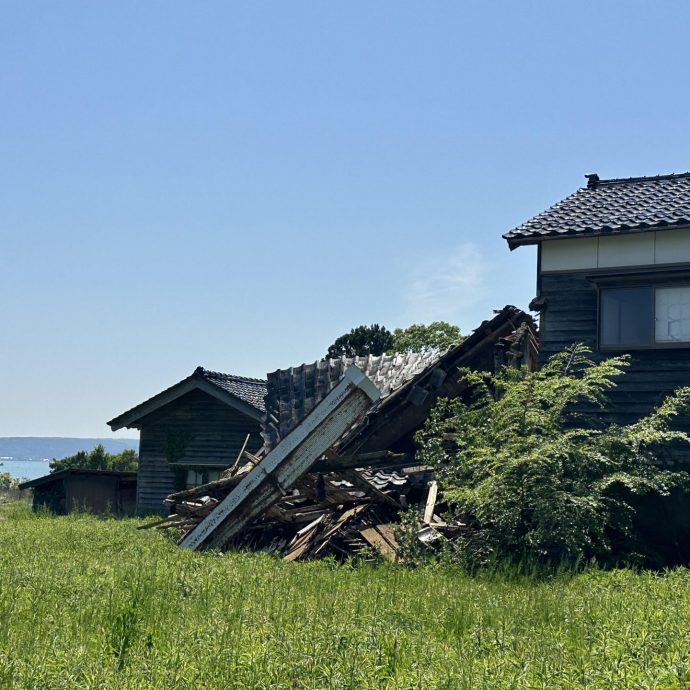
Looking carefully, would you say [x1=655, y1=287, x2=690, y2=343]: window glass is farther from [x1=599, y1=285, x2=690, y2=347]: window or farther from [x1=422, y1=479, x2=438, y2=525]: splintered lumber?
[x1=422, y1=479, x2=438, y2=525]: splintered lumber

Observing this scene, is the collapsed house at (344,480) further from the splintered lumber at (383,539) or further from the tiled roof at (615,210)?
the tiled roof at (615,210)

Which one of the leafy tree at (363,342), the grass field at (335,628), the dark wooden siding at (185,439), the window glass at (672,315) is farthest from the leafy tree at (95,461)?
the grass field at (335,628)

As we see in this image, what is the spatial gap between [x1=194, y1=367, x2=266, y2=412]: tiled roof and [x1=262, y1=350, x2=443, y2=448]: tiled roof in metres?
4.95

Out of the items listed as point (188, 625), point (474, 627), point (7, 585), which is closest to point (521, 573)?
point (474, 627)

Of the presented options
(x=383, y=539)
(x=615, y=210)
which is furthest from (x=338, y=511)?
(x=615, y=210)

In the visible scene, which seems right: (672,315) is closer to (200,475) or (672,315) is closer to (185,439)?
(200,475)

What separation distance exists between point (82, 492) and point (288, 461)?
1930 cm

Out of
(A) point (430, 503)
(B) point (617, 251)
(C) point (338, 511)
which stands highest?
(B) point (617, 251)

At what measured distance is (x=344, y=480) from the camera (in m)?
16.2

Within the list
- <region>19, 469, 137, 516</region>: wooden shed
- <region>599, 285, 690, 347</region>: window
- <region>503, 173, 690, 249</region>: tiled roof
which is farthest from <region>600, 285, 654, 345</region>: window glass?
<region>19, 469, 137, 516</region>: wooden shed

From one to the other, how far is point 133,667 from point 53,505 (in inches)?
1069

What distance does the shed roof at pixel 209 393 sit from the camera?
97.2 feet

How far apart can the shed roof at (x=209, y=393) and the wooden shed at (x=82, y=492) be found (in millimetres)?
2603

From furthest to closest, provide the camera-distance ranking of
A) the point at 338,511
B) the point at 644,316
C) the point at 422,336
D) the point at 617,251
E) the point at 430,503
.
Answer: the point at 422,336 → the point at 617,251 → the point at 644,316 → the point at 338,511 → the point at 430,503
